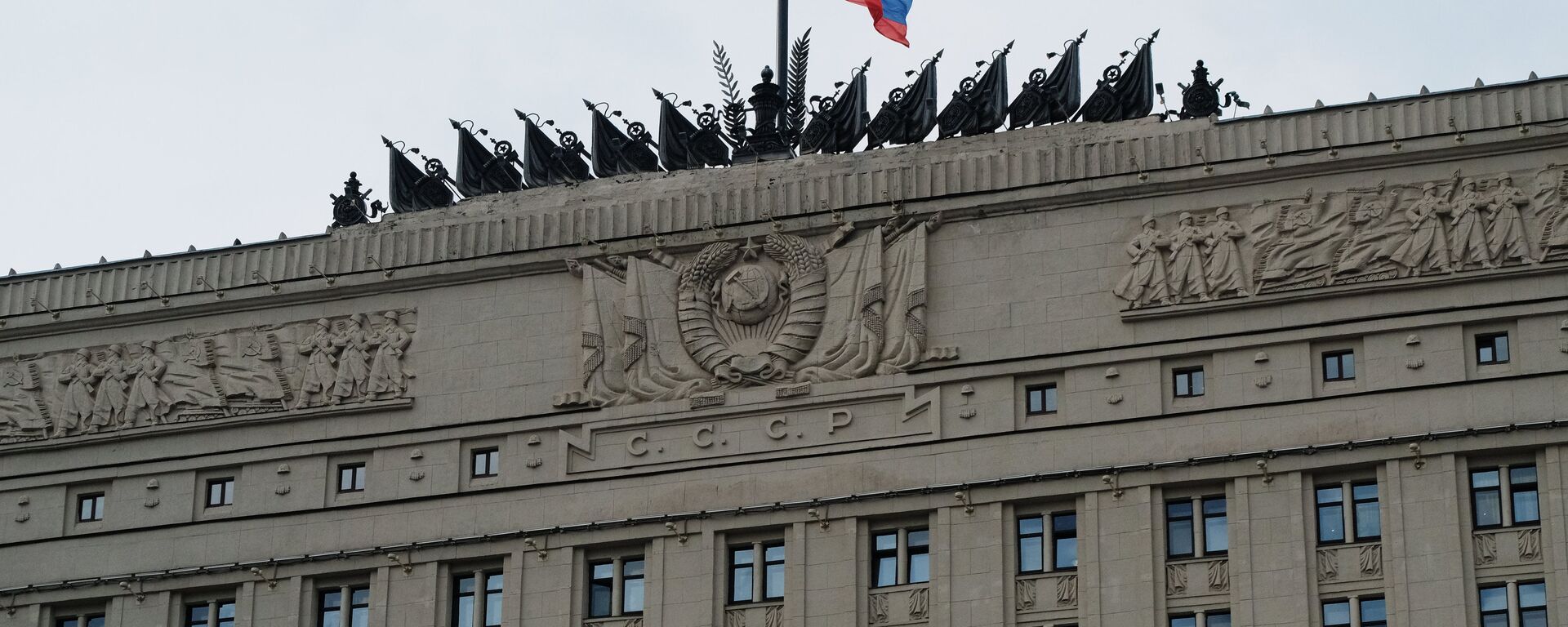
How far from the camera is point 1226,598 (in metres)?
49.7

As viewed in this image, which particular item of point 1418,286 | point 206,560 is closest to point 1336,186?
point 1418,286

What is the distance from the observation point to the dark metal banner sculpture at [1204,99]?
53.3 m

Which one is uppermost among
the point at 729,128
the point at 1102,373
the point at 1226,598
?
the point at 729,128

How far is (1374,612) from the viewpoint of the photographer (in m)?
48.9

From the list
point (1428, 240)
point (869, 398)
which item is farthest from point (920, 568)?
point (1428, 240)

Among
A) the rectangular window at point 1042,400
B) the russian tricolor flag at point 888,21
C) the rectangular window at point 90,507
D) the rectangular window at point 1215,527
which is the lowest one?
the rectangular window at point 1215,527

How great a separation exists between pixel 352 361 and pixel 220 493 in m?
3.06

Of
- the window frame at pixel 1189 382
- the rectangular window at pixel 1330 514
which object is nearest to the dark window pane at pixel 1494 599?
the rectangular window at pixel 1330 514

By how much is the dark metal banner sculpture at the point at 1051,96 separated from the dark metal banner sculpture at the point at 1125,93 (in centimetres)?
30

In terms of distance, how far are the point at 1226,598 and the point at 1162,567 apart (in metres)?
1.09

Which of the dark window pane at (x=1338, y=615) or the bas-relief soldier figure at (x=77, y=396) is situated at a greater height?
the bas-relief soldier figure at (x=77, y=396)

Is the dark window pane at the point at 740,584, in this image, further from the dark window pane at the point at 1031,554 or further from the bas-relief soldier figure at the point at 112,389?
the bas-relief soldier figure at the point at 112,389

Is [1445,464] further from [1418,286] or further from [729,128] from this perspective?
[729,128]

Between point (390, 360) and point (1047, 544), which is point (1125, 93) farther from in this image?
point (390, 360)
